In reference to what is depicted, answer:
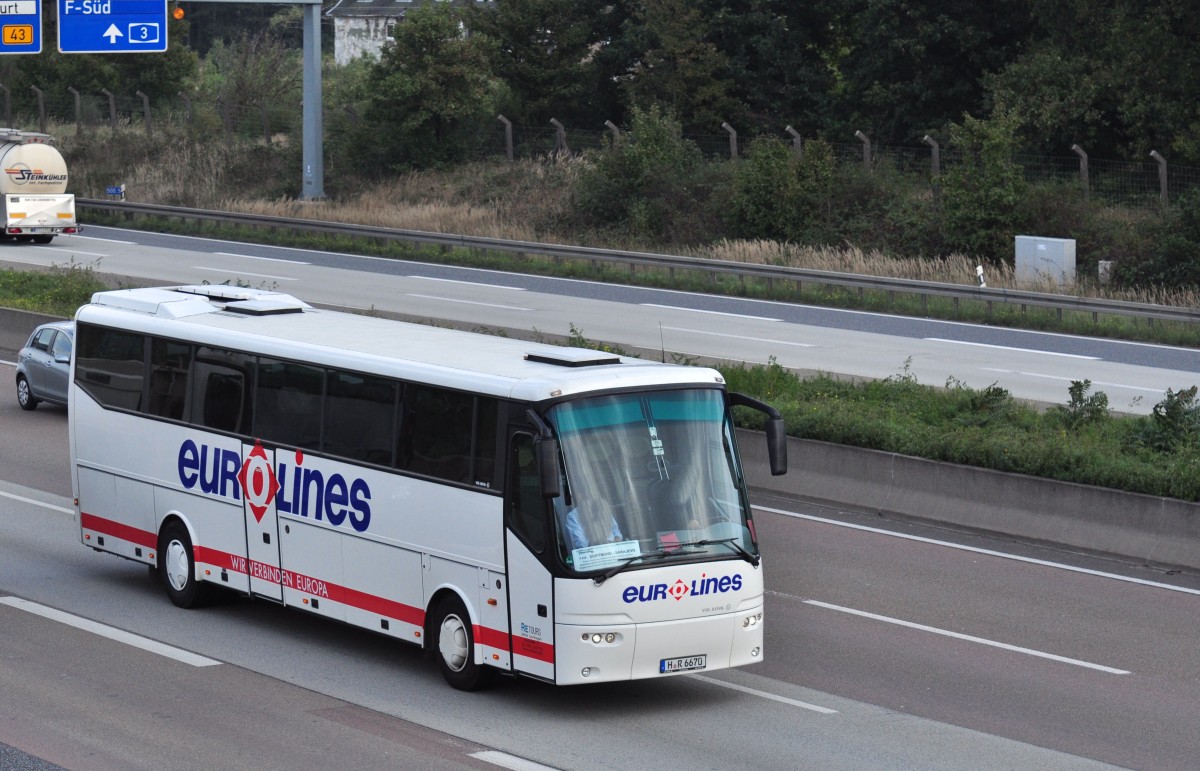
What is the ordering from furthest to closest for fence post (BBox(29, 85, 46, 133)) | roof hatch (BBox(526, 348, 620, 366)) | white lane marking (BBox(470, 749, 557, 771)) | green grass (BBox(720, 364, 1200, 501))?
fence post (BBox(29, 85, 46, 133)) → green grass (BBox(720, 364, 1200, 501)) → roof hatch (BBox(526, 348, 620, 366)) → white lane marking (BBox(470, 749, 557, 771))

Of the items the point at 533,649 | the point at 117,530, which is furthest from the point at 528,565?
the point at 117,530

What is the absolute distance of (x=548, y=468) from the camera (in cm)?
988

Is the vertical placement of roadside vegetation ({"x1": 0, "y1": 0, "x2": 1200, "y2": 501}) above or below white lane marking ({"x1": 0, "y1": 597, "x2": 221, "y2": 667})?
above

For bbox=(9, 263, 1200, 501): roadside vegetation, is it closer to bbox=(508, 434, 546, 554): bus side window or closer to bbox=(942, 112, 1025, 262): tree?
bbox=(508, 434, 546, 554): bus side window

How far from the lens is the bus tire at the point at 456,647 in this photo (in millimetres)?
10734

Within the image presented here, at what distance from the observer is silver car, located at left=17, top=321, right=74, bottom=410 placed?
23.1m

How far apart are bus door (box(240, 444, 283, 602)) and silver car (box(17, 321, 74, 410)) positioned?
11282 millimetres

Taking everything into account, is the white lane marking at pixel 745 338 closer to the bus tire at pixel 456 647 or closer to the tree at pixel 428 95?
the bus tire at pixel 456 647

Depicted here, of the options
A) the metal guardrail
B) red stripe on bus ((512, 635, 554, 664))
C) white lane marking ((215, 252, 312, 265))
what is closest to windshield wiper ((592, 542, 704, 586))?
red stripe on bus ((512, 635, 554, 664))

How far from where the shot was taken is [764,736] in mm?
9836

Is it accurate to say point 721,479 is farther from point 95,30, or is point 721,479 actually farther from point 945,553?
point 95,30

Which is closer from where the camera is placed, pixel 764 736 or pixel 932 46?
pixel 764 736

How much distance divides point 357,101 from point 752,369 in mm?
40119

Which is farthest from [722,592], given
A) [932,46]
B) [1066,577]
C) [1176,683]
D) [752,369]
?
[932,46]
